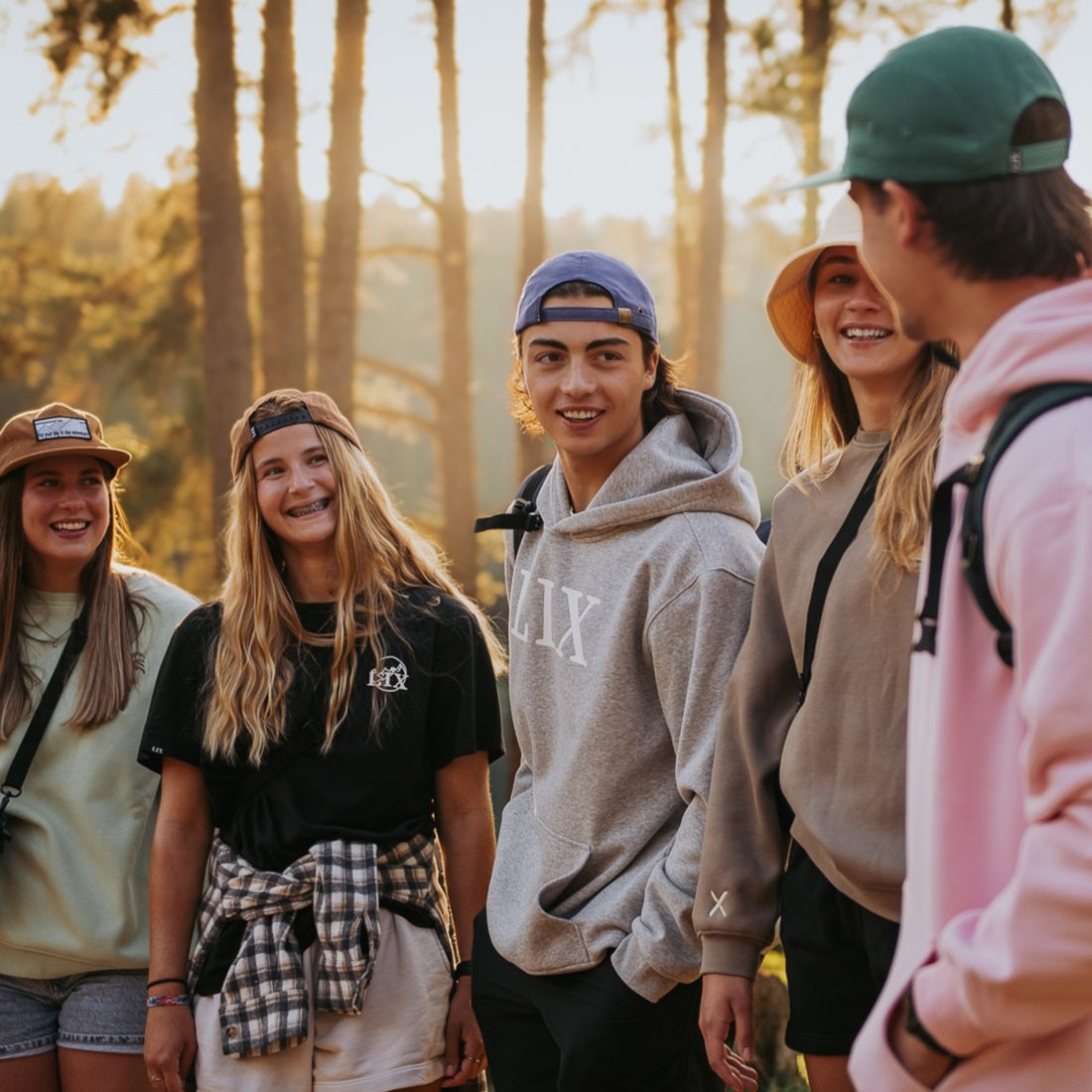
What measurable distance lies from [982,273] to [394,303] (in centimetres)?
6100

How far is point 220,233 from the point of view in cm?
1018

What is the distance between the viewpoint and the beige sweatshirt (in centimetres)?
230

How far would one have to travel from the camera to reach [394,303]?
61.2 metres

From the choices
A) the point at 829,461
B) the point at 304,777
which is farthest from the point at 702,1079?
the point at 829,461

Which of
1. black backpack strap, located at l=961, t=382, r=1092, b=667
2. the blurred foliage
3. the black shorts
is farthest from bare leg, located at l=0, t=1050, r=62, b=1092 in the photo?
the blurred foliage

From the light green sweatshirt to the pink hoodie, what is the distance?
2632mm

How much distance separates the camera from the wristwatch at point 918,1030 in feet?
4.98

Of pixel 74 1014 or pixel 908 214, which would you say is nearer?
pixel 908 214

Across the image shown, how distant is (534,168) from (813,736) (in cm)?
1071

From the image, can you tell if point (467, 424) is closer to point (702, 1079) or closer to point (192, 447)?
point (192, 447)

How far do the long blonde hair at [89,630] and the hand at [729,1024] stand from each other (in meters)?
1.97

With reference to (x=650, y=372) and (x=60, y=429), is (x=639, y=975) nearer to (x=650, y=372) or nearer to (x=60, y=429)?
(x=650, y=372)

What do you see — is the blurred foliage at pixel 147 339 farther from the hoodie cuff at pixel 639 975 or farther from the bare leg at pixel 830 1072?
the bare leg at pixel 830 1072

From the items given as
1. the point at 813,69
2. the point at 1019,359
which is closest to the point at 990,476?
the point at 1019,359
